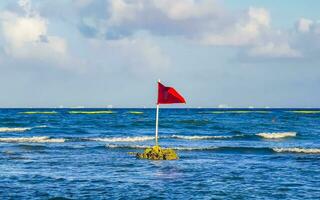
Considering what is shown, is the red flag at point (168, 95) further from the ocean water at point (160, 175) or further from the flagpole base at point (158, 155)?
the ocean water at point (160, 175)

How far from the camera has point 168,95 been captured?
30094 millimetres

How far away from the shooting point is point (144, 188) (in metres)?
20.4

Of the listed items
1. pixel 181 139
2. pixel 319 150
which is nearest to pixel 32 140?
pixel 181 139

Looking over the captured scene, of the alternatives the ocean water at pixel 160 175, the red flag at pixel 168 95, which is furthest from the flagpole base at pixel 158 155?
the red flag at pixel 168 95

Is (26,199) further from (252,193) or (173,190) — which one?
(252,193)

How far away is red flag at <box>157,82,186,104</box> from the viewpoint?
29.9m

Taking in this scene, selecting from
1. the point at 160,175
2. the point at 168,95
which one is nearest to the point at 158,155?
the point at 168,95

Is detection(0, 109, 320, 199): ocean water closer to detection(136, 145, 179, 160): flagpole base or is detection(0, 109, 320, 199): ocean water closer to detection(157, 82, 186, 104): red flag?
detection(136, 145, 179, 160): flagpole base

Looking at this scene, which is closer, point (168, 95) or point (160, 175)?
point (160, 175)

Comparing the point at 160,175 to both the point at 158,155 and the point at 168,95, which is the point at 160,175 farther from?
the point at 168,95

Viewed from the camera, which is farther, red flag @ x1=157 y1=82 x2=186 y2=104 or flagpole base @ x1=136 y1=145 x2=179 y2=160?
flagpole base @ x1=136 y1=145 x2=179 y2=160

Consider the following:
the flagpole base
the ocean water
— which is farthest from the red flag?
the ocean water

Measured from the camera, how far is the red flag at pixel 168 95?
29.9 metres

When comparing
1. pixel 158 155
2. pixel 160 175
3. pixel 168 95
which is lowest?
pixel 160 175
